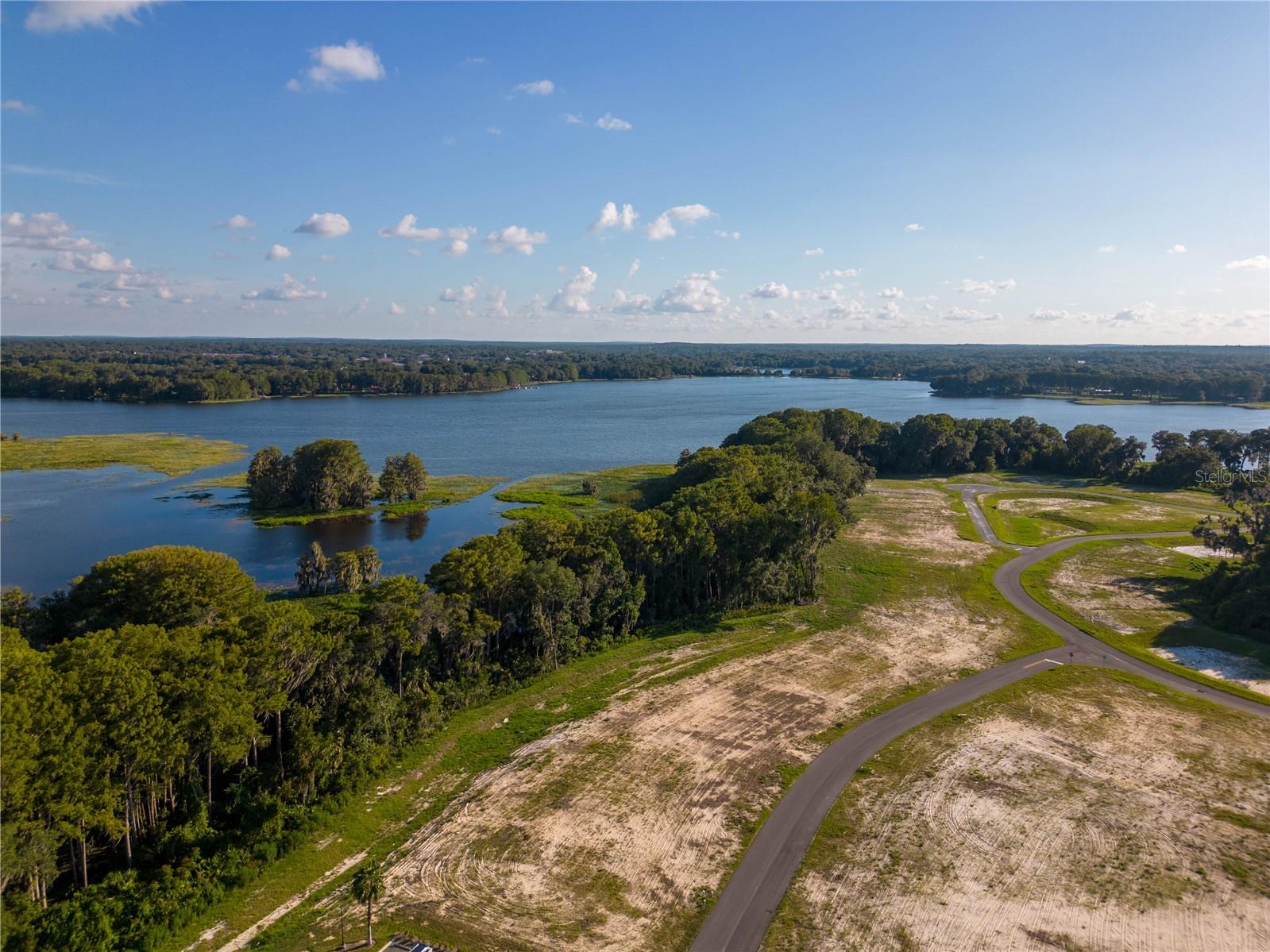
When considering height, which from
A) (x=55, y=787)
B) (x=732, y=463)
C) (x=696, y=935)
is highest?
(x=732, y=463)

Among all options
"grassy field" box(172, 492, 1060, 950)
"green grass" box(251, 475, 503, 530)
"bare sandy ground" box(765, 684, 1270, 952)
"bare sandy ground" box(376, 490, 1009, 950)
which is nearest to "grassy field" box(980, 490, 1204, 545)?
"grassy field" box(172, 492, 1060, 950)

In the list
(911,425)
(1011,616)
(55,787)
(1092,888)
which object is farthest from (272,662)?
(911,425)

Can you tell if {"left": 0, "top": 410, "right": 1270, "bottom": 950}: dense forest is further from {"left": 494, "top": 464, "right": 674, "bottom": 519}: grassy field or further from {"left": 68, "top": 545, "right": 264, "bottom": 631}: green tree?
{"left": 494, "top": 464, "right": 674, "bottom": 519}: grassy field

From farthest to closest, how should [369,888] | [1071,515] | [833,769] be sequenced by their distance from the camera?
1. [1071,515]
2. [833,769]
3. [369,888]

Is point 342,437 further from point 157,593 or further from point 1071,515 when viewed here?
point 1071,515

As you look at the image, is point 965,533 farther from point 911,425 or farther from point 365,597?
point 365,597

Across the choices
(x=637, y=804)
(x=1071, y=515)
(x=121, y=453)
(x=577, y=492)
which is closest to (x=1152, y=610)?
(x=1071, y=515)

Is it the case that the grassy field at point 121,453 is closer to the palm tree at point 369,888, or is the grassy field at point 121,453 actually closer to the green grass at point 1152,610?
the palm tree at point 369,888
